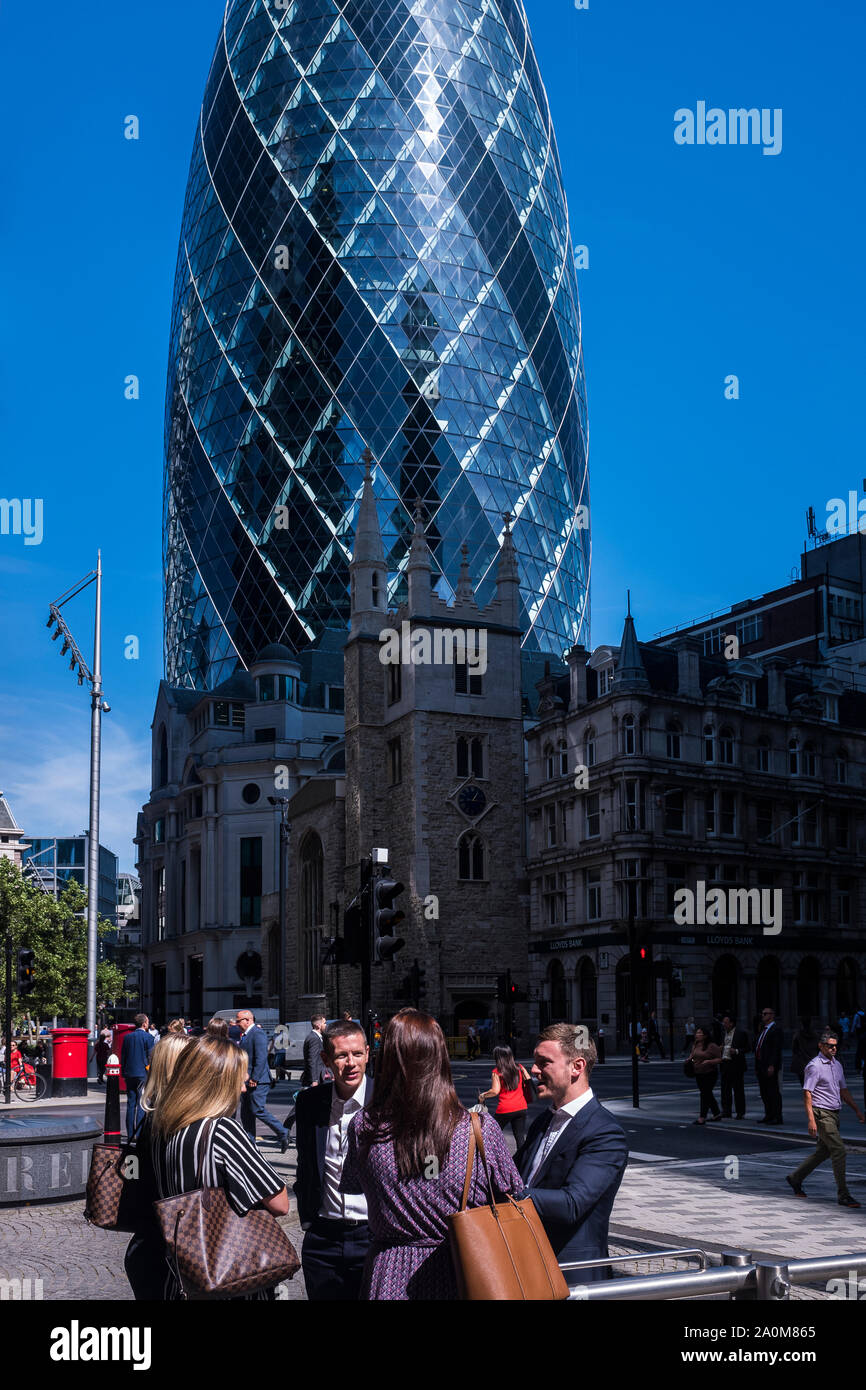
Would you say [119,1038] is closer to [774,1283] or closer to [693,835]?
[693,835]

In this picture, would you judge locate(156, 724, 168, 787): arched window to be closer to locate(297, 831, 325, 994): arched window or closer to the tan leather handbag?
locate(297, 831, 325, 994): arched window

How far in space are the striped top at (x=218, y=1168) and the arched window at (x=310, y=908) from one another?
236 feet

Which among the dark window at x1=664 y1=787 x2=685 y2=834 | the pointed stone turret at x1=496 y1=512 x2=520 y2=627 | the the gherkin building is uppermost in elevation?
the the gherkin building

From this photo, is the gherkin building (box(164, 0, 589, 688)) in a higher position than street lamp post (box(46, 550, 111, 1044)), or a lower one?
higher

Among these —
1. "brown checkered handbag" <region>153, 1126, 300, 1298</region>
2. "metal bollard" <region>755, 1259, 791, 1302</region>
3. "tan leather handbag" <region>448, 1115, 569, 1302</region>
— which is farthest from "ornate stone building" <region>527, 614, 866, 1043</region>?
"tan leather handbag" <region>448, 1115, 569, 1302</region>

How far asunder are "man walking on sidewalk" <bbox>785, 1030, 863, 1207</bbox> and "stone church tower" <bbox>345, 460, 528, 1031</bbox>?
165 feet

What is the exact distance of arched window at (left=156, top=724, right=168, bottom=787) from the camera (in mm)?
105625

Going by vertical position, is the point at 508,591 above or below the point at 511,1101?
above

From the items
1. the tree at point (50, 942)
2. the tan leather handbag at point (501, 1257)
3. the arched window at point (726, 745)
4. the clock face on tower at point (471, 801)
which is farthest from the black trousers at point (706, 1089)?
the tree at point (50, 942)

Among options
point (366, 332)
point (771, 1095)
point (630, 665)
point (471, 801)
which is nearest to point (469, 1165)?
point (771, 1095)

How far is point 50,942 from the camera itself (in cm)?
7238

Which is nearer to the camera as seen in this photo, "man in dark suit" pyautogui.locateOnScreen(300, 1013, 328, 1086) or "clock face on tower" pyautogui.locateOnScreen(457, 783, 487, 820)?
"man in dark suit" pyautogui.locateOnScreen(300, 1013, 328, 1086)

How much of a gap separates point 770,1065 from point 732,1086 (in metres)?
2.01

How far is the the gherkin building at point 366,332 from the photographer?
10531 centimetres
